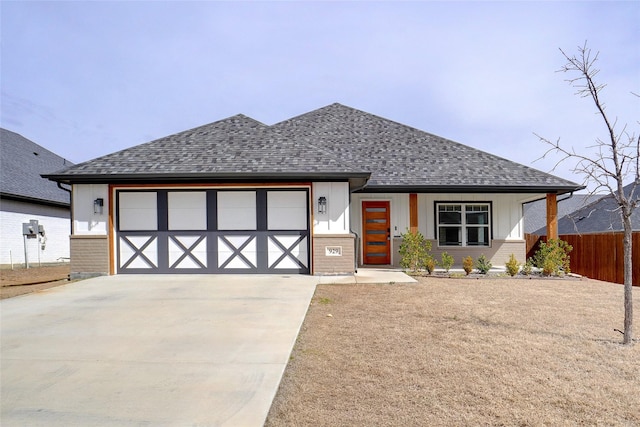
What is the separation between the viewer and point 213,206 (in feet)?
38.0

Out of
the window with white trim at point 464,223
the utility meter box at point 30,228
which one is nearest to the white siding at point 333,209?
the window with white trim at point 464,223

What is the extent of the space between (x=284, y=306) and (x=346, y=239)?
424 centimetres

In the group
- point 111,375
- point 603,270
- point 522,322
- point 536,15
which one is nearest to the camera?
point 111,375

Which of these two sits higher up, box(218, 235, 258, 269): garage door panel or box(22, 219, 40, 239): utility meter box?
box(22, 219, 40, 239): utility meter box

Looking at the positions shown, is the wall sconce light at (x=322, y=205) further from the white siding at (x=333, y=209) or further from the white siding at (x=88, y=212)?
the white siding at (x=88, y=212)

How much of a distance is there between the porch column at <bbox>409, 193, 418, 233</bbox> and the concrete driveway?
5.71 metres

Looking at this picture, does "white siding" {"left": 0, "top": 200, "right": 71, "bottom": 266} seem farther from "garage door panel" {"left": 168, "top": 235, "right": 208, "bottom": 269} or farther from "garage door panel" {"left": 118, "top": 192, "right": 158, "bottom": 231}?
"garage door panel" {"left": 168, "top": 235, "right": 208, "bottom": 269}

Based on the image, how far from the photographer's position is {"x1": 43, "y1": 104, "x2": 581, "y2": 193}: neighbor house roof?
11.1 meters

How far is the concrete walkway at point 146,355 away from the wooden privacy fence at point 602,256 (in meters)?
11.7

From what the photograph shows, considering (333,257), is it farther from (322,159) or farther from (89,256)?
(89,256)

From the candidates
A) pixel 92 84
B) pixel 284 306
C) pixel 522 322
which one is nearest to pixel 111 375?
pixel 284 306

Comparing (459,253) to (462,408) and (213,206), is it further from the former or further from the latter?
(462,408)

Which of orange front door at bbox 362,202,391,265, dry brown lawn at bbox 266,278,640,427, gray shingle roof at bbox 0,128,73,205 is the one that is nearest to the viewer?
dry brown lawn at bbox 266,278,640,427

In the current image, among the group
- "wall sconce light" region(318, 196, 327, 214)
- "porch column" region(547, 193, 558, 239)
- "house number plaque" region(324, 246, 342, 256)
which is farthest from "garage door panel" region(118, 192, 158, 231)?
"porch column" region(547, 193, 558, 239)
